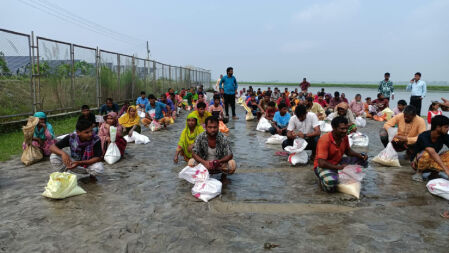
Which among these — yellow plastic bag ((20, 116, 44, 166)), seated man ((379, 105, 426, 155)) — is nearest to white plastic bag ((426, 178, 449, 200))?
seated man ((379, 105, 426, 155))

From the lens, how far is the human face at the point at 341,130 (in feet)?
14.4

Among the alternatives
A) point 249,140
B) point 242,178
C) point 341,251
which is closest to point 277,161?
point 242,178

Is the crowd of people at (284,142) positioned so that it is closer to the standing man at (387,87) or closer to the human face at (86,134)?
the human face at (86,134)

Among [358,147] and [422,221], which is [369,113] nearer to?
[358,147]

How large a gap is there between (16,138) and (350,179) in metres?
7.71

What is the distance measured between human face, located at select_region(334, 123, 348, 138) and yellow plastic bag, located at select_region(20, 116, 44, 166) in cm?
523

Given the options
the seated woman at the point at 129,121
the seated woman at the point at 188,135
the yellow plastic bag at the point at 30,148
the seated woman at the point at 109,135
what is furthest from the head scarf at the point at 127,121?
→ the seated woman at the point at 188,135

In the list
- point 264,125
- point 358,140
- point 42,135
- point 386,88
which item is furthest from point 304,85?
point 42,135

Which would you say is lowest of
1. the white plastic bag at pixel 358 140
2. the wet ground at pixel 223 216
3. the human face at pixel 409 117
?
the wet ground at pixel 223 216

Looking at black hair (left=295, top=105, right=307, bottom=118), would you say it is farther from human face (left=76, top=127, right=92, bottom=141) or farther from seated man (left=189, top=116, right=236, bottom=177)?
human face (left=76, top=127, right=92, bottom=141)

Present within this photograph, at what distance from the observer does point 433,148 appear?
4805mm

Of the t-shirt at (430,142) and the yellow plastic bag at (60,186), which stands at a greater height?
the t-shirt at (430,142)

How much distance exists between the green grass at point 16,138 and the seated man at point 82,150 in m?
2.22

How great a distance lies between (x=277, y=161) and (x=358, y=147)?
8.62 ft
